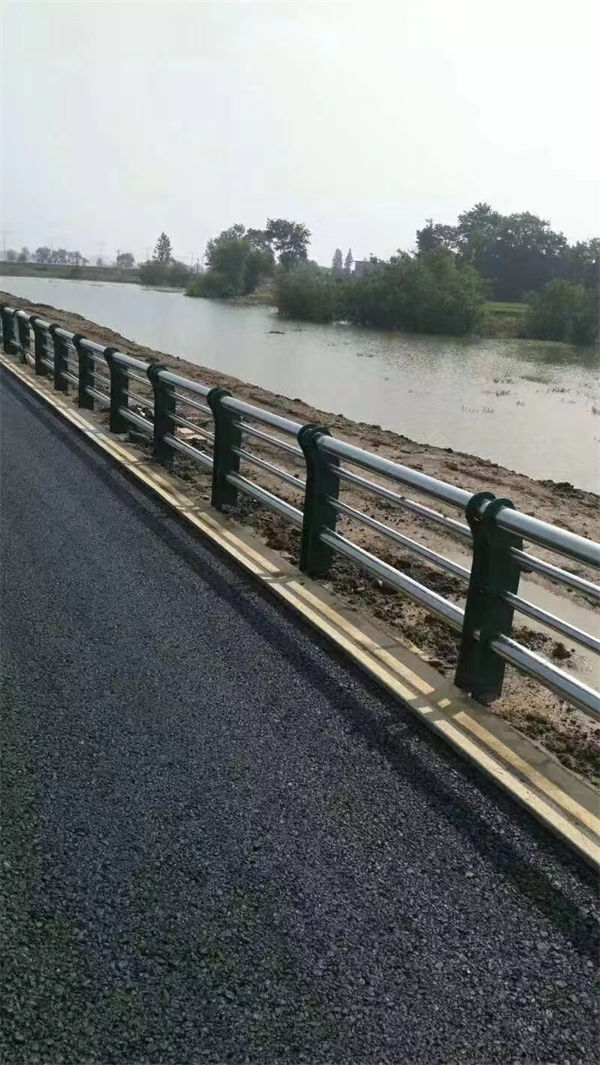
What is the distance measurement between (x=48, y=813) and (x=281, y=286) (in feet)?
262

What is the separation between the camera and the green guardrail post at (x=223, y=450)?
8.45 m

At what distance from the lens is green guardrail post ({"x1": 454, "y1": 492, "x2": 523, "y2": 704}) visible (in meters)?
4.59

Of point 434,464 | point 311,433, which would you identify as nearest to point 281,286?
point 434,464

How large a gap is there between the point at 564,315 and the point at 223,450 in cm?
6540

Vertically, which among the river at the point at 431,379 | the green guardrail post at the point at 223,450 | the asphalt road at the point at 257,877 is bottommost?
the river at the point at 431,379

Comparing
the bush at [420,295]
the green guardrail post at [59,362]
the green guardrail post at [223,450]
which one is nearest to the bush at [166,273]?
the bush at [420,295]

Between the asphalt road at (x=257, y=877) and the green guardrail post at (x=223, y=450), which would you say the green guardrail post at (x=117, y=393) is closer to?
the green guardrail post at (x=223, y=450)

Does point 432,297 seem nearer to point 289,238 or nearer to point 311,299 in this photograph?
point 311,299

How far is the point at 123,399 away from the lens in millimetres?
12500

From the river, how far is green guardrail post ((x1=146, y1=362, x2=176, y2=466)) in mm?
9443

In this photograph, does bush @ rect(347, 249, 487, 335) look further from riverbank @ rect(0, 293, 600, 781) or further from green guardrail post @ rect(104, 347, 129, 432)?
green guardrail post @ rect(104, 347, 129, 432)

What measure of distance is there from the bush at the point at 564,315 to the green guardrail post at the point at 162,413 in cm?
6086

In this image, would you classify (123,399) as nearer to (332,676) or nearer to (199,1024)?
(332,676)

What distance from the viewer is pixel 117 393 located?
41.3 feet
